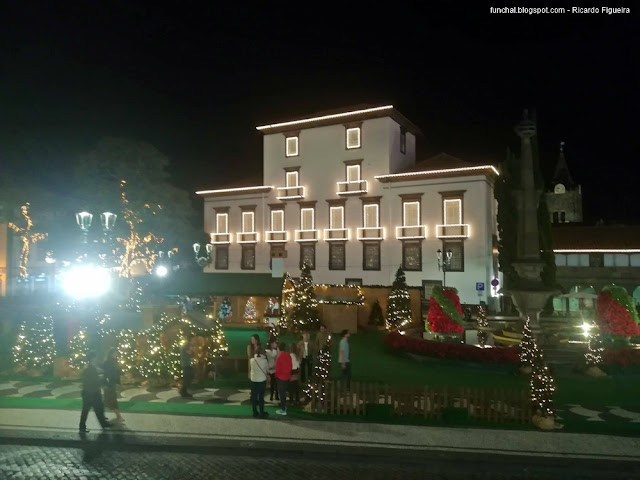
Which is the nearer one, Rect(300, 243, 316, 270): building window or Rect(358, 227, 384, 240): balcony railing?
Rect(358, 227, 384, 240): balcony railing

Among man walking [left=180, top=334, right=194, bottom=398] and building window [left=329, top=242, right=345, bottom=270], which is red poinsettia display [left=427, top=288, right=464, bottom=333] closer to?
man walking [left=180, top=334, right=194, bottom=398]

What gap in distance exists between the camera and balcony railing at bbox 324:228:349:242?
48000 mm

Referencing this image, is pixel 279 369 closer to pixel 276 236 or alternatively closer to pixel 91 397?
pixel 91 397

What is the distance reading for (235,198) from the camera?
53.1 meters

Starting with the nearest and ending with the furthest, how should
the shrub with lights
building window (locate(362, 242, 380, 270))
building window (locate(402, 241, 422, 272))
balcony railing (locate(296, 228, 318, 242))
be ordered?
the shrub with lights, building window (locate(402, 241, 422, 272)), building window (locate(362, 242, 380, 270)), balcony railing (locate(296, 228, 318, 242))

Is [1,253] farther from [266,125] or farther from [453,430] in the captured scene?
[453,430]

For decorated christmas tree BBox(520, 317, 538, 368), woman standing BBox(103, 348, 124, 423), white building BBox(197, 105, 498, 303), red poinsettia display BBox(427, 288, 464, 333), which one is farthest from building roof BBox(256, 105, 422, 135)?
woman standing BBox(103, 348, 124, 423)

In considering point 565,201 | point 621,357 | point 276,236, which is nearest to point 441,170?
point 276,236

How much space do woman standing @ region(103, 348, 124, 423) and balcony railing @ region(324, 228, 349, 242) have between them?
116ft

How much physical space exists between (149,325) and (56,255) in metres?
28.4

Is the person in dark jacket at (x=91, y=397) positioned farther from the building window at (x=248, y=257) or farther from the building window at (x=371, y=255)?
the building window at (x=248, y=257)

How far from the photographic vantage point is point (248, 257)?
52.7 metres

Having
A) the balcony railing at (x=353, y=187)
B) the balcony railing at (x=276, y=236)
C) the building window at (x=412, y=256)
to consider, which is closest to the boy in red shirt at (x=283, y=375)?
the building window at (x=412, y=256)

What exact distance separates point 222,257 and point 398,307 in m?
24.4
